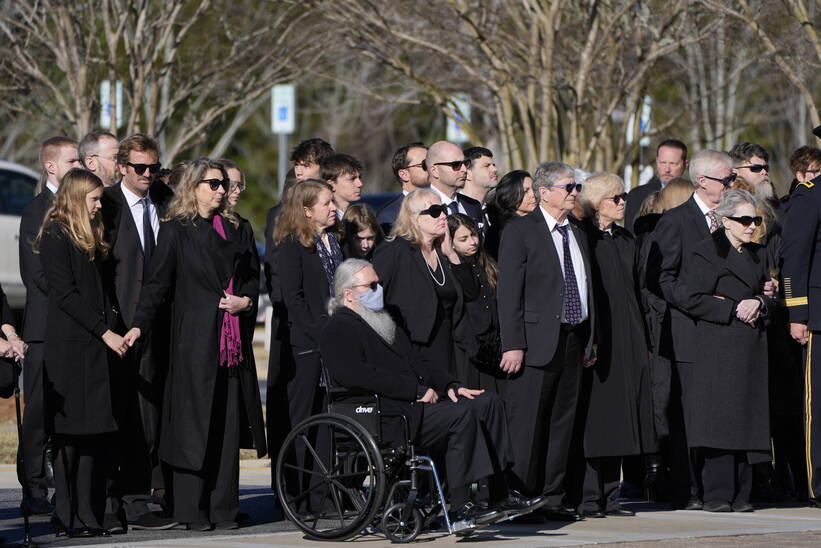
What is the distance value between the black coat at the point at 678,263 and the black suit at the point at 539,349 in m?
0.86

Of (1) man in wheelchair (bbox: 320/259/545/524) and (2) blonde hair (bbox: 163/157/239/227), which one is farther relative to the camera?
(2) blonde hair (bbox: 163/157/239/227)

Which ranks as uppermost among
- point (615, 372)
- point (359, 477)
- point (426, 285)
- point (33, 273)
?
point (33, 273)

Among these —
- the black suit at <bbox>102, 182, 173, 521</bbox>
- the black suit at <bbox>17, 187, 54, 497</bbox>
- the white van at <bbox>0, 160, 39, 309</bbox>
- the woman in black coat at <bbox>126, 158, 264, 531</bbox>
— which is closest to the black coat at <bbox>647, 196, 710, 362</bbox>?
the woman in black coat at <bbox>126, 158, 264, 531</bbox>

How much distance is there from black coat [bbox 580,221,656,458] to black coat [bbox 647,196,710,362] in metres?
0.36

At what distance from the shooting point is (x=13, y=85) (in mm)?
19188

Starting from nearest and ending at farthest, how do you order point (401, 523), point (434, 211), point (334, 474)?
1. point (401, 523)
2. point (334, 474)
3. point (434, 211)

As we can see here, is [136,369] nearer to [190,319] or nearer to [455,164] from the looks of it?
[190,319]

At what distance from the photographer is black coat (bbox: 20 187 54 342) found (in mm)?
10281

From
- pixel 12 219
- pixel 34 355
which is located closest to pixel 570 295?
pixel 34 355

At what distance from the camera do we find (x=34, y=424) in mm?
10484

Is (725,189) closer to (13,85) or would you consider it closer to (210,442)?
(210,442)

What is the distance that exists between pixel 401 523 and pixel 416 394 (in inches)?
28.4

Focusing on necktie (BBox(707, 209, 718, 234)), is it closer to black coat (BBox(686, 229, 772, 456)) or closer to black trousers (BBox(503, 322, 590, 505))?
black coat (BBox(686, 229, 772, 456))

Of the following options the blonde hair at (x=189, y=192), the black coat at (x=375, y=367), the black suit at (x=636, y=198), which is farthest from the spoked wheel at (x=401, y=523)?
the black suit at (x=636, y=198)
